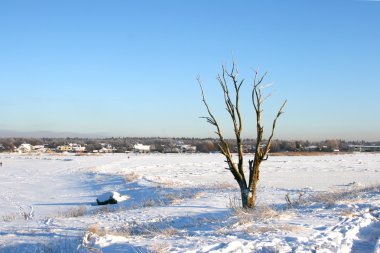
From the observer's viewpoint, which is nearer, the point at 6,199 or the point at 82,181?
the point at 6,199

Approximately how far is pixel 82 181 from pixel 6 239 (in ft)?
95.9

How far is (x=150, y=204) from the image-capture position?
17109mm

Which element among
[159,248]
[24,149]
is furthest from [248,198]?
[24,149]

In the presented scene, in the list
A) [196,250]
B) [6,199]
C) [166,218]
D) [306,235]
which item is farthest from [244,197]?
[6,199]

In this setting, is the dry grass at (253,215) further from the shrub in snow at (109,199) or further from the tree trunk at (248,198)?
the shrub in snow at (109,199)

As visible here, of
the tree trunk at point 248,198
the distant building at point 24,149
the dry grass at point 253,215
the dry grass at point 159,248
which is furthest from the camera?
the distant building at point 24,149

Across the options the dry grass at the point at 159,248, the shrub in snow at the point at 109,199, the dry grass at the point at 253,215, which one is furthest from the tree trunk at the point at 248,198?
the shrub in snow at the point at 109,199

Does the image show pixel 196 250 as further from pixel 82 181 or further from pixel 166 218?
pixel 82 181

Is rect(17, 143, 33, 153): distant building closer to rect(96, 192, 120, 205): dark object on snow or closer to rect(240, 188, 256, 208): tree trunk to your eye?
rect(96, 192, 120, 205): dark object on snow

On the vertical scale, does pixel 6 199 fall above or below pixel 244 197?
below

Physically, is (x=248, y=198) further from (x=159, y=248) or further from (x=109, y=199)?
(x=109, y=199)

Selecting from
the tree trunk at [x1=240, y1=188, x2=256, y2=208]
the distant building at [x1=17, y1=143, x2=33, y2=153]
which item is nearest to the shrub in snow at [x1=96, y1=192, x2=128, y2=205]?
the tree trunk at [x1=240, y1=188, x2=256, y2=208]

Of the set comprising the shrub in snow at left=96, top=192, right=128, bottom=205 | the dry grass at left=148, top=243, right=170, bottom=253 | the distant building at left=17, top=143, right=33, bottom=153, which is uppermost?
the distant building at left=17, top=143, right=33, bottom=153

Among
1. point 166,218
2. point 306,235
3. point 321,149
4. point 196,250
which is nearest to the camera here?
point 196,250
